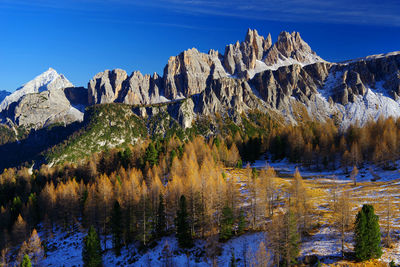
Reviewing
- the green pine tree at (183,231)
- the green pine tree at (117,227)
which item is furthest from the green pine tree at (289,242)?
the green pine tree at (117,227)

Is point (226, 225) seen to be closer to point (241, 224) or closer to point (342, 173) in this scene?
point (241, 224)

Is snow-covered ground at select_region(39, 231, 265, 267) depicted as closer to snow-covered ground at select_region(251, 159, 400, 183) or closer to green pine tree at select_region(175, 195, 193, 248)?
green pine tree at select_region(175, 195, 193, 248)

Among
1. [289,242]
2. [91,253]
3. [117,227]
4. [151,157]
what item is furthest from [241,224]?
[151,157]

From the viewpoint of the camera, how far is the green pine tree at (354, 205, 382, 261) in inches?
1437

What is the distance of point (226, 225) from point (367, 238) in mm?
24797

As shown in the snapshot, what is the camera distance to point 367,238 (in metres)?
36.7

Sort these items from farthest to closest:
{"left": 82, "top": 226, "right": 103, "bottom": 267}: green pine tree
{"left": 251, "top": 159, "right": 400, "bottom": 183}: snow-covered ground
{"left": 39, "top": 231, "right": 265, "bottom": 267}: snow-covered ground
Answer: {"left": 251, "top": 159, "right": 400, "bottom": 183}: snow-covered ground, {"left": 82, "top": 226, "right": 103, "bottom": 267}: green pine tree, {"left": 39, "top": 231, "right": 265, "bottom": 267}: snow-covered ground

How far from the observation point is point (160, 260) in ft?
165

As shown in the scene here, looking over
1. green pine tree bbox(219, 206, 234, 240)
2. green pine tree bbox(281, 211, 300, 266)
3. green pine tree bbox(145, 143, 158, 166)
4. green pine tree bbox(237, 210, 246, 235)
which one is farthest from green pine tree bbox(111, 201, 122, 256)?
green pine tree bbox(145, 143, 158, 166)

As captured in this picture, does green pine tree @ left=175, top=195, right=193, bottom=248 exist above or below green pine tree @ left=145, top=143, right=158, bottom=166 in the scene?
below

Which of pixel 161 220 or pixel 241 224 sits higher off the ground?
pixel 241 224

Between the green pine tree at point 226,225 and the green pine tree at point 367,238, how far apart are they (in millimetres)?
22429

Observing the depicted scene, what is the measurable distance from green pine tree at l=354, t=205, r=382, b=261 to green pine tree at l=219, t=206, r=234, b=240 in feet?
73.6

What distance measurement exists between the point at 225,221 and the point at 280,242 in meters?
16.1
